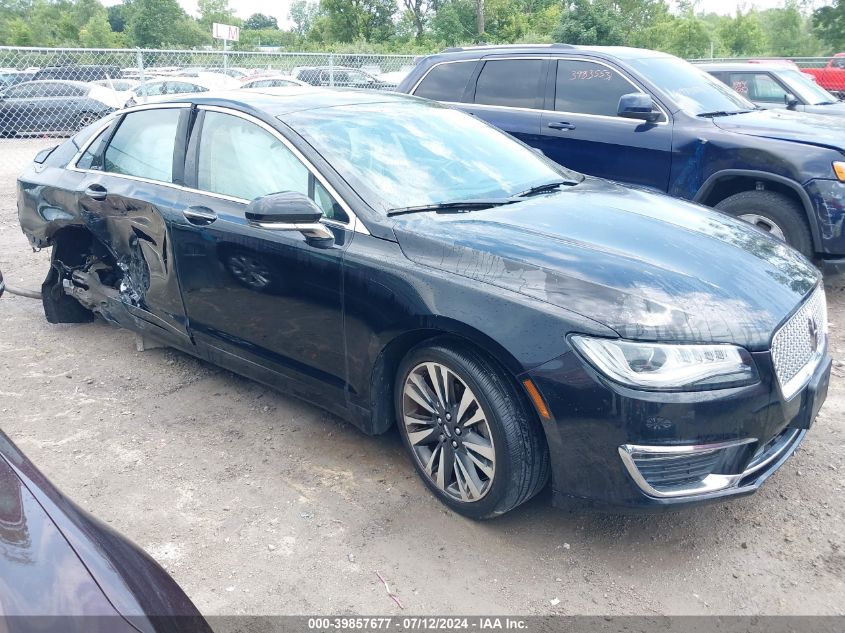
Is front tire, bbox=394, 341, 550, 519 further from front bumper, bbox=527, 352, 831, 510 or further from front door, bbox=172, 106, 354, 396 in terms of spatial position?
front door, bbox=172, 106, 354, 396

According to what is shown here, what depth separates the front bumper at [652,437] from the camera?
2.54 metres

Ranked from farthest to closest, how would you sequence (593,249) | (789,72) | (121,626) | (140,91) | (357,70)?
(357,70) < (140,91) < (789,72) < (593,249) < (121,626)

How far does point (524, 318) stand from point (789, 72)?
10.0 meters

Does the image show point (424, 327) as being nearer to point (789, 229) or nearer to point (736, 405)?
point (736, 405)

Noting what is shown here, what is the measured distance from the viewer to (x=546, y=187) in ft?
12.8

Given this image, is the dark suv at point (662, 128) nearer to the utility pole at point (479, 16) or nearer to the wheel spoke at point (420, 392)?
the wheel spoke at point (420, 392)

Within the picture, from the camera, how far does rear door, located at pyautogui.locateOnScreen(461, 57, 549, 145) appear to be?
22.9ft

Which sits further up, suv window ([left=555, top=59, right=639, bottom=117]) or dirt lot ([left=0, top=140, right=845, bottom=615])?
suv window ([left=555, top=59, right=639, bottom=117])

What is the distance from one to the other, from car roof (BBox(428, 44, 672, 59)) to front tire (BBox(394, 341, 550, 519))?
4.73 meters

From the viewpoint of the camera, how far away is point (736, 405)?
258 centimetres

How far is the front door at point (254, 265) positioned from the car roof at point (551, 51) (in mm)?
4040

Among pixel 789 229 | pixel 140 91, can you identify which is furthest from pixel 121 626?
pixel 140 91

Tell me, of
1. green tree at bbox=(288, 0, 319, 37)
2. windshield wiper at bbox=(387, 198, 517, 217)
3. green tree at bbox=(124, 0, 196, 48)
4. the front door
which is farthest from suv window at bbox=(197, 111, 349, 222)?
green tree at bbox=(288, 0, 319, 37)

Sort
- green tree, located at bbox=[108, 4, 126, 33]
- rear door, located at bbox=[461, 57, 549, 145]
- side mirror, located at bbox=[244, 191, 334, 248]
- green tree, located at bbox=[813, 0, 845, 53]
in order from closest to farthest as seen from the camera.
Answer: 1. side mirror, located at bbox=[244, 191, 334, 248]
2. rear door, located at bbox=[461, 57, 549, 145]
3. green tree, located at bbox=[813, 0, 845, 53]
4. green tree, located at bbox=[108, 4, 126, 33]
